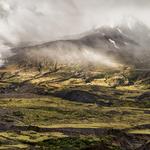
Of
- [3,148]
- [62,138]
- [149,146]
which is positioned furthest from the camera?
[62,138]

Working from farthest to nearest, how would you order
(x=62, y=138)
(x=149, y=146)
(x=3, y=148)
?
(x=62, y=138), (x=149, y=146), (x=3, y=148)

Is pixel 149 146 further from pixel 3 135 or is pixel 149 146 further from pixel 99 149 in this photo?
pixel 3 135

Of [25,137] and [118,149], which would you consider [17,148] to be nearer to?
[25,137]

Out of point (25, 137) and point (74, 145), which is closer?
point (74, 145)

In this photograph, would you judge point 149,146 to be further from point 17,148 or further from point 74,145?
point 17,148

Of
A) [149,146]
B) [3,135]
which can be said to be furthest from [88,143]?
[3,135]

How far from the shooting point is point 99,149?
6811 inches

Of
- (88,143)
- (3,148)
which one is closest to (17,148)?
(3,148)

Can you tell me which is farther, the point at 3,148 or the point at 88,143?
the point at 88,143

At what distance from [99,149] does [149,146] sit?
966 inches

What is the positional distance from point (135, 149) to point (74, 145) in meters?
26.9

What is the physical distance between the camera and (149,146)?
604ft

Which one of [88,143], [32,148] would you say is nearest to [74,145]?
[88,143]

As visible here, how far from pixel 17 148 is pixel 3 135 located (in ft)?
113
